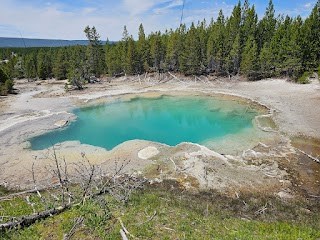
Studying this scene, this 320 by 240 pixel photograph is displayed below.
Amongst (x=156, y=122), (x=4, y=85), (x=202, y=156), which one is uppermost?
(x=4, y=85)

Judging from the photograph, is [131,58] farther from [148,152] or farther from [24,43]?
[24,43]

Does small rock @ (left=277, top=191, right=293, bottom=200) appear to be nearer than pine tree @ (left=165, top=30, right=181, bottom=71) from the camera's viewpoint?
Yes

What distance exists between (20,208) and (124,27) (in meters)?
63.8

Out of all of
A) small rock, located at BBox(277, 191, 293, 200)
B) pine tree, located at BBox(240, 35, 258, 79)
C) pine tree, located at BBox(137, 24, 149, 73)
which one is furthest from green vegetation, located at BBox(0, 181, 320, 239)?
pine tree, located at BBox(137, 24, 149, 73)

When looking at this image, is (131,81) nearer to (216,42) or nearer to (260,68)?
(216,42)

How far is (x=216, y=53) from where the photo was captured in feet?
171

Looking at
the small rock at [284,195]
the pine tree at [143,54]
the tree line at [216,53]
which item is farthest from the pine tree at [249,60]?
the small rock at [284,195]

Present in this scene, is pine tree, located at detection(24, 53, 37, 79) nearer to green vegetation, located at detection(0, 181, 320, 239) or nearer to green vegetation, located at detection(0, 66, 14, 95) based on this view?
green vegetation, located at detection(0, 66, 14, 95)

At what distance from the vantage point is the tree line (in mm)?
43156

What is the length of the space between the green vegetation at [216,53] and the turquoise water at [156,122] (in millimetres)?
13936

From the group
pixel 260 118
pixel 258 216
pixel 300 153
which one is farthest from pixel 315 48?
pixel 258 216

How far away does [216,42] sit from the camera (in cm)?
5188

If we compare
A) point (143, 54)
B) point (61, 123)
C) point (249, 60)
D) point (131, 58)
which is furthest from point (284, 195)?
point (143, 54)

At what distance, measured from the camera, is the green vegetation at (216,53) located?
142 ft
